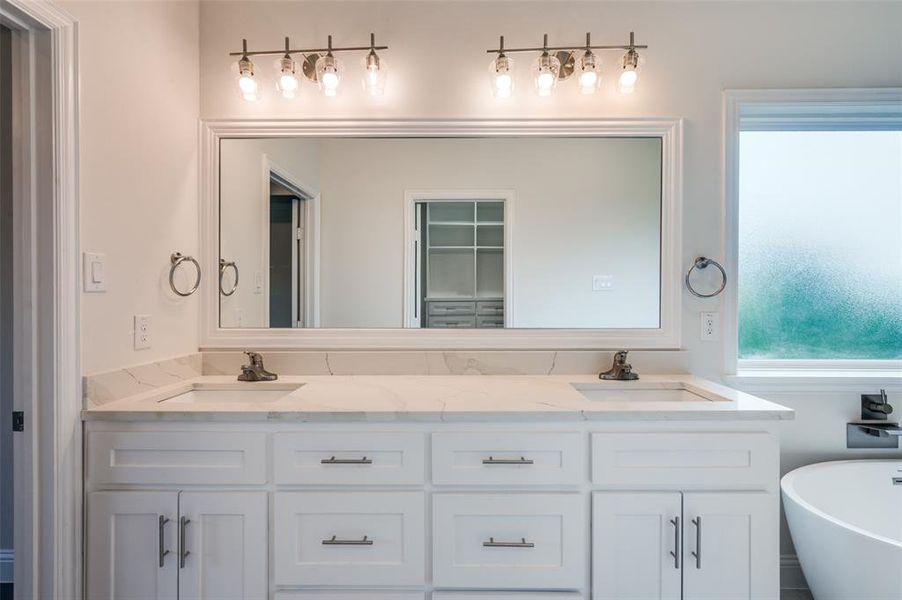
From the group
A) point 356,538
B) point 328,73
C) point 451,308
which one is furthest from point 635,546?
point 328,73

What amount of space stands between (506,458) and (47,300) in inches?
53.4

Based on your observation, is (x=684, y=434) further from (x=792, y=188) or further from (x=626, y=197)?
(x=792, y=188)

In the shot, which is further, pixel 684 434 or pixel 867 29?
pixel 867 29

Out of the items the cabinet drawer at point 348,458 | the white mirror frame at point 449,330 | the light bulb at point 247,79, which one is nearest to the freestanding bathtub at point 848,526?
the white mirror frame at point 449,330

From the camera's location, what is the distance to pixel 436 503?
1360mm

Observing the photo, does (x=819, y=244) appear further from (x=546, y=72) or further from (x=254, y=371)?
(x=254, y=371)

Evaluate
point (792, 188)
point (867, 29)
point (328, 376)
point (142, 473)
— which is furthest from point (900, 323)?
point (142, 473)

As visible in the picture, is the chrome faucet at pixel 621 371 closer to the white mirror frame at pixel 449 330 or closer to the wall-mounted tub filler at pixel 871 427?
the white mirror frame at pixel 449 330

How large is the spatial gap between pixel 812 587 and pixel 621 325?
1.06 m

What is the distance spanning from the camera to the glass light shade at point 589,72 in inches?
70.0

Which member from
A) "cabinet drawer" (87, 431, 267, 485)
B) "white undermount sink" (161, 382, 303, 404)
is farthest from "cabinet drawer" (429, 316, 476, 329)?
"cabinet drawer" (87, 431, 267, 485)

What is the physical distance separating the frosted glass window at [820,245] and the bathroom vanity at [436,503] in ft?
2.97

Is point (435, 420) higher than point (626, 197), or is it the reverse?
point (626, 197)

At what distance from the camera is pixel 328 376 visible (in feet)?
6.27
